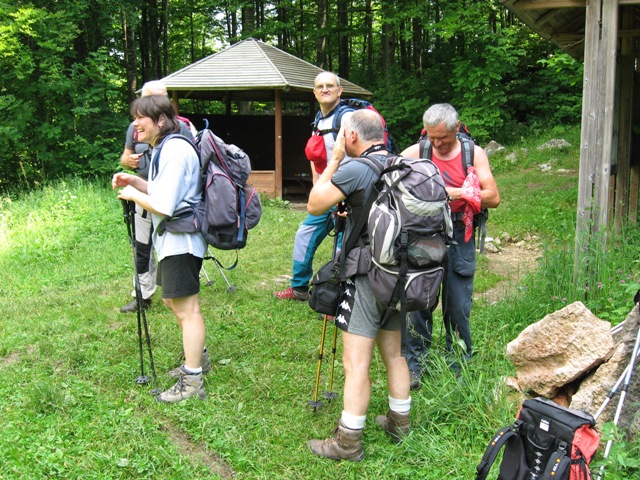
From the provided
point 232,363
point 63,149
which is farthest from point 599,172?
point 63,149

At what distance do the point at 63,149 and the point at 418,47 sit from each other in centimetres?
1316

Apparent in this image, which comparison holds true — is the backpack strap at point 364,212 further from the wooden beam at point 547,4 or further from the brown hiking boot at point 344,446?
the wooden beam at point 547,4

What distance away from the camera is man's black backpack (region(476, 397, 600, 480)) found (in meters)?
2.20

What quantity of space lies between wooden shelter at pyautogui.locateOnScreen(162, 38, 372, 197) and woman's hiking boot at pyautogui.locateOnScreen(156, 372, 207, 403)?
913 cm

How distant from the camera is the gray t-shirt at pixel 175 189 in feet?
11.6

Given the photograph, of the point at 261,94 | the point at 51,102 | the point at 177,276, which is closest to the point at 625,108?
the point at 177,276

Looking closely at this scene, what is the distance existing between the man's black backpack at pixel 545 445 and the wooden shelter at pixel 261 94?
10.6 metres

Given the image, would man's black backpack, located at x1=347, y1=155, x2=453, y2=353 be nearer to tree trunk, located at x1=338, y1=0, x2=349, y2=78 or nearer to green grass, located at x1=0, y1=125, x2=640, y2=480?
green grass, located at x1=0, y1=125, x2=640, y2=480

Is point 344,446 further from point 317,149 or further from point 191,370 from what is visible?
point 317,149

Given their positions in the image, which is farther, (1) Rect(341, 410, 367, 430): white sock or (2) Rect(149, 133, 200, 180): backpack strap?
(2) Rect(149, 133, 200, 180): backpack strap

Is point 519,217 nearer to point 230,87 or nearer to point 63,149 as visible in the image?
point 230,87

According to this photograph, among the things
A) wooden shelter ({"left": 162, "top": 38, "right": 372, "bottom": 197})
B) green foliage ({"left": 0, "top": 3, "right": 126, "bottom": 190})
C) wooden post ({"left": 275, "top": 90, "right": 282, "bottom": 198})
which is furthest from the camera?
green foliage ({"left": 0, "top": 3, "right": 126, "bottom": 190})

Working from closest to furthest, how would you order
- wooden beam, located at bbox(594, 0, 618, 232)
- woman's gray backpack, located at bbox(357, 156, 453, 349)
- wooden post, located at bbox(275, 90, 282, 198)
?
woman's gray backpack, located at bbox(357, 156, 453, 349), wooden beam, located at bbox(594, 0, 618, 232), wooden post, located at bbox(275, 90, 282, 198)

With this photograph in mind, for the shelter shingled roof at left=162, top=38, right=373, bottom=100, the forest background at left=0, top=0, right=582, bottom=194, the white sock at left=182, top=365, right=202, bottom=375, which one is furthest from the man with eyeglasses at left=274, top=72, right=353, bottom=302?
the forest background at left=0, top=0, right=582, bottom=194
